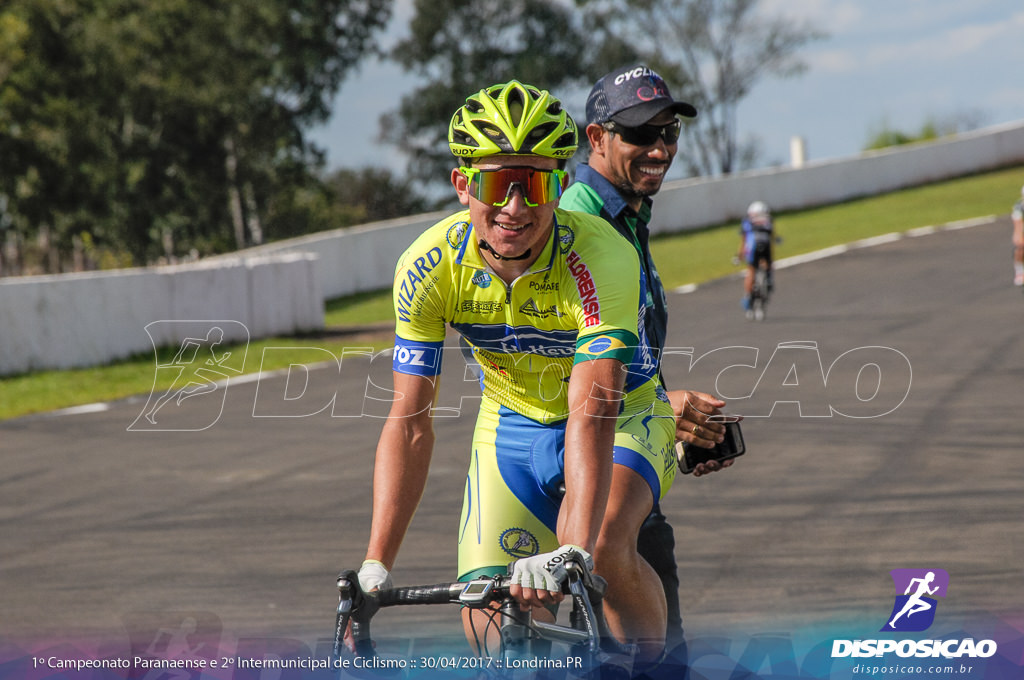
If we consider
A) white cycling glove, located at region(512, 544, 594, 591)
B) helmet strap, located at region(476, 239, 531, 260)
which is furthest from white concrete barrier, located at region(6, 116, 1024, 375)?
white cycling glove, located at region(512, 544, 594, 591)

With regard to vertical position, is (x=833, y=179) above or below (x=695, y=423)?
above

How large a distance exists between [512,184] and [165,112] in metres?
44.6

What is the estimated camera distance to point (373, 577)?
117 inches

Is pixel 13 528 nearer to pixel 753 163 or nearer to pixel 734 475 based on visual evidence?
pixel 734 475

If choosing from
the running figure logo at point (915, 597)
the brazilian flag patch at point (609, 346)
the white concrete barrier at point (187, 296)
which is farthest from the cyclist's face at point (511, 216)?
the white concrete barrier at point (187, 296)

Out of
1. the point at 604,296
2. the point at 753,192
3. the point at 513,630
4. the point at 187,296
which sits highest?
the point at 753,192

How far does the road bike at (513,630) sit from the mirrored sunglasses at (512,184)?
0.97 metres

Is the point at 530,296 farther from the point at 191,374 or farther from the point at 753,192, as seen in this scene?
the point at 753,192

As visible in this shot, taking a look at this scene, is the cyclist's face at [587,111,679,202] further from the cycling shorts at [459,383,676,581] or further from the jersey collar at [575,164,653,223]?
the cycling shorts at [459,383,676,581]

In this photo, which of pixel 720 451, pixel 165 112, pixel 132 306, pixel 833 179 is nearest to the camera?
pixel 720 451

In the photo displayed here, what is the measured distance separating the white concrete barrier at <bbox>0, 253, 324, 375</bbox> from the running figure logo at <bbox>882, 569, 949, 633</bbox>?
13.4 meters

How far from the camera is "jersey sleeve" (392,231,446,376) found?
11.2 ft

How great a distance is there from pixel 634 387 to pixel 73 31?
43616 mm

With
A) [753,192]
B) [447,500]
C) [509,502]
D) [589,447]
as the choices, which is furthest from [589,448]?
[753,192]
